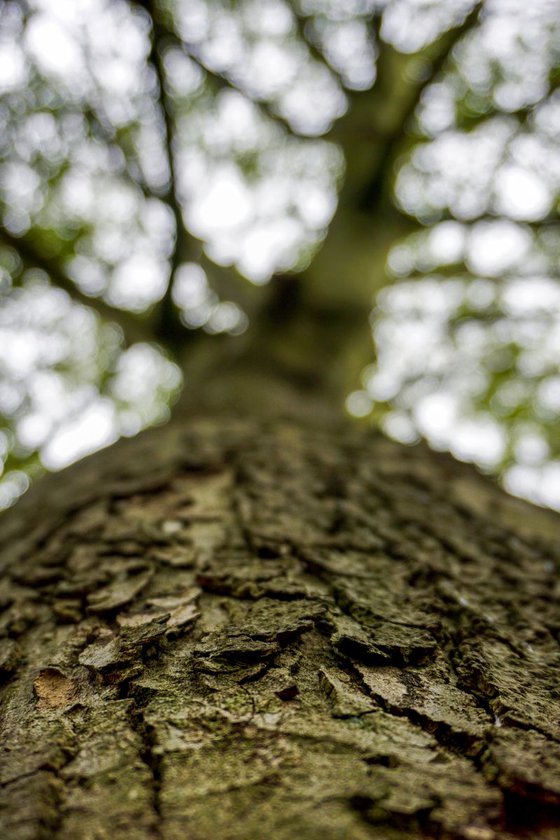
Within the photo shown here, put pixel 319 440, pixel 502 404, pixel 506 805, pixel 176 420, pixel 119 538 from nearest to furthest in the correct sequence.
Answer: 1. pixel 506 805
2. pixel 119 538
3. pixel 319 440
4. pixel 176 420
5. pixel 502 404

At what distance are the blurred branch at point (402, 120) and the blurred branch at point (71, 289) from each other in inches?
61.6

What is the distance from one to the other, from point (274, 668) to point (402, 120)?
3.10 meters

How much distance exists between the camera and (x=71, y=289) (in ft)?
10.8

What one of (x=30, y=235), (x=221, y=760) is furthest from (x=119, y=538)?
(x=30, y=235)

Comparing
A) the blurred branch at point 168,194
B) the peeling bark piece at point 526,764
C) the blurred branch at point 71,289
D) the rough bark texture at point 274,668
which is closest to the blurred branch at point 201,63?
the blurred branch at point 168,194

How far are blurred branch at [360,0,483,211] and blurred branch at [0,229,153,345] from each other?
156cm

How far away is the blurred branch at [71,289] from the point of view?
3209mm

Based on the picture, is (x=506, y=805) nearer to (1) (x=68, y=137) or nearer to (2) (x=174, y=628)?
(2) (x=174, y=628)

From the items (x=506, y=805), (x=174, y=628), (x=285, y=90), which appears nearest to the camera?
(x=506, y=805)

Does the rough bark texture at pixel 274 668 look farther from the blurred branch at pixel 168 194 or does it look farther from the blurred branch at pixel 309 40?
the blurred branch at pixel 309 40

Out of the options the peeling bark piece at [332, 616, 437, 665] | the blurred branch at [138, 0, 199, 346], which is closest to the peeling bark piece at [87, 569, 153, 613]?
the peeling bark piece at [332, 616, 437, 665]

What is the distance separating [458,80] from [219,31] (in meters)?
1.43

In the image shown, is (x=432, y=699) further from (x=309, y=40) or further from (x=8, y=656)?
(x=309, y=40)

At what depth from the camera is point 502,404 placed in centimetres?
450
